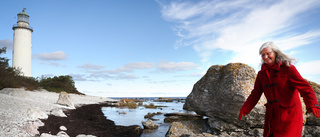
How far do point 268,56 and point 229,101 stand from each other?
14.1ft

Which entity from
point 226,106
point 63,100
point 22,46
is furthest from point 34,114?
point 22,46

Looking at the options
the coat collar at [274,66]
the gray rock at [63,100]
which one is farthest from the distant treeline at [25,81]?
the coat collar at [274,66]

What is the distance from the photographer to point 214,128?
8.02 metres

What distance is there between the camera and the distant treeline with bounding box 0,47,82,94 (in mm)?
23772

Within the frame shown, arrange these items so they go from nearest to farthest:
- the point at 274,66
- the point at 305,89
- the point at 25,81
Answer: the point at 305,89 → the point at 274,66 → the point at 25,81

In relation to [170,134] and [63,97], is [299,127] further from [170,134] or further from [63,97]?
[63,97]

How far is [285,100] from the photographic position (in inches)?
127

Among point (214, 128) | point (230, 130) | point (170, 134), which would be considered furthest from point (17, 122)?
point (230, 130)

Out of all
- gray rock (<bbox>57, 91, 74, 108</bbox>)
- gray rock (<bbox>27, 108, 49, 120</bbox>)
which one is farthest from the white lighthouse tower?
gray rock (<bbox>27, 108, 49, 120</bbox>)

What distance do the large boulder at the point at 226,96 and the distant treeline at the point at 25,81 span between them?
23624 mm

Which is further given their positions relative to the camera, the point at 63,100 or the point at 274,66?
the point at 63,100

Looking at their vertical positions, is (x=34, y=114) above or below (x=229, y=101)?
below

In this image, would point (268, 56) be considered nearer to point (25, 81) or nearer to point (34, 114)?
point (34, 114)

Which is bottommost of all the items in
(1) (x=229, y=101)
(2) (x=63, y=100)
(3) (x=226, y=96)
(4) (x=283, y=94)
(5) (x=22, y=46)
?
(2) (x=63, y=100)
